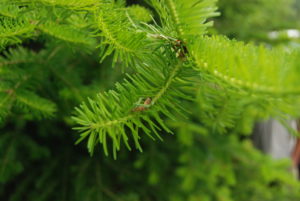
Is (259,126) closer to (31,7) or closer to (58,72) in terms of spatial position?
(58,72)

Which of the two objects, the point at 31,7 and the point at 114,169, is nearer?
the point at 31,7

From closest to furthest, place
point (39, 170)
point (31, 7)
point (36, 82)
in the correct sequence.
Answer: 1. point (31, 7)
2. point (36, 82)
3. point (39, 170)

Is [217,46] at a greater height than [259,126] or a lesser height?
lesser

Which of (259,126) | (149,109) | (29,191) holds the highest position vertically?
(259,126)

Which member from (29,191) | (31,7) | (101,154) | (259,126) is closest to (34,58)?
(31,7)

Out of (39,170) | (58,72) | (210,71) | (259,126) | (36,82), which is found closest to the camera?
(210,71)

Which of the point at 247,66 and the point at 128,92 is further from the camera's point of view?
the point at 128,92

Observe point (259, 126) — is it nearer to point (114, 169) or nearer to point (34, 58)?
point (114, 169)
